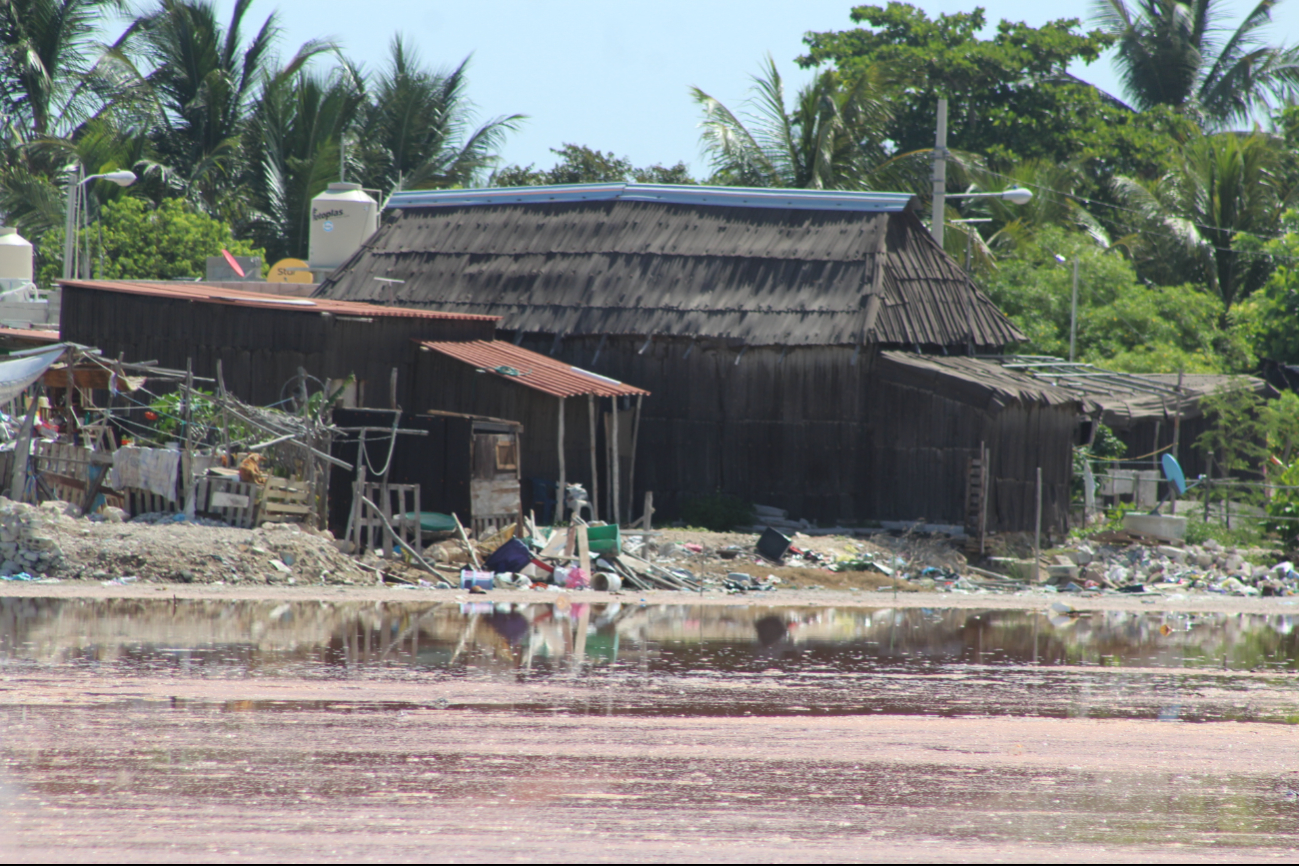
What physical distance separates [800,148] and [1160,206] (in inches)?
451

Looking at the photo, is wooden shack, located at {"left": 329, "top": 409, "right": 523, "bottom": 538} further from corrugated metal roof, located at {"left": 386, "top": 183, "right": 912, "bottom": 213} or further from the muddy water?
corrugated metal roof, located at {"left": 386, "top": 183, "right": 912, "bottom": 213}

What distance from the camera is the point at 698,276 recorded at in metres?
25.6

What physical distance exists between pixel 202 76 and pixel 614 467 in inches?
1176

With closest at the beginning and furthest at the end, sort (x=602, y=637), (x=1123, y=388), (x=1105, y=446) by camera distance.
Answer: (x=602, y=637), (x=1123, y=388), (x=1105, y=446)

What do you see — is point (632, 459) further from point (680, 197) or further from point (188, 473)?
point (188, 473)

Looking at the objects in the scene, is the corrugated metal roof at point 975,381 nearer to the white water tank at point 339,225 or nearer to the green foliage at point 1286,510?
the green foliage at point 1286,510

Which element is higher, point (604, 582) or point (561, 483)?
point (561, 483)

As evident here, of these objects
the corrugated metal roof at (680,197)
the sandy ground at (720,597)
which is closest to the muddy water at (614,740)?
the sandy ground at (720,597)

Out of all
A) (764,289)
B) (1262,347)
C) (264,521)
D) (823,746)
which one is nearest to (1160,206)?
(1262,347)

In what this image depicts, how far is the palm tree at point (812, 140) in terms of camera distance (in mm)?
38344

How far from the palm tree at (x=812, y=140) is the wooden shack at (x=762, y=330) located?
466 inches

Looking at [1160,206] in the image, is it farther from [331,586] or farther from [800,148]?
[331,586]

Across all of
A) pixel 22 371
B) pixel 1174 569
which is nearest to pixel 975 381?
pixel 1174 569

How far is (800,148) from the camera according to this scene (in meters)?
38.8
